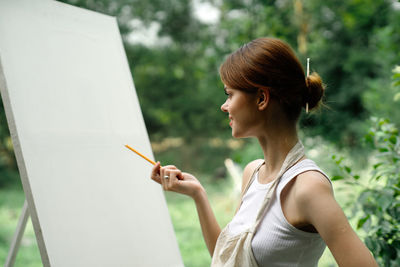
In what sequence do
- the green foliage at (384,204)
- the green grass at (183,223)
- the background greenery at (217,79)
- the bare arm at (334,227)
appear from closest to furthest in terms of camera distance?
the bare arm at (334,227) < the green foliage at (384,204) < the green grass at (183,223) < the background greenery at (217,79)

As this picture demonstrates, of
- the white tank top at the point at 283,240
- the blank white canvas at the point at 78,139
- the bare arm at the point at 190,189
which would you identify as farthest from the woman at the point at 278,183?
the blank white canvas at the point at 78,139

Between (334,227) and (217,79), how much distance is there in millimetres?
8508

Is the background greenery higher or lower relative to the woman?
lower

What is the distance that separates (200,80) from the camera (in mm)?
9898

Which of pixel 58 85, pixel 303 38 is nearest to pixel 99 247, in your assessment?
pixel 58 85

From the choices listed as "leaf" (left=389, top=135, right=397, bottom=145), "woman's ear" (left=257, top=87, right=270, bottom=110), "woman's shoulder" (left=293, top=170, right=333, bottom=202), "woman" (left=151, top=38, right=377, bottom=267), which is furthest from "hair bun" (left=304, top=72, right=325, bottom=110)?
"leaf" (left=389, top=135, right=397, bottom=145)

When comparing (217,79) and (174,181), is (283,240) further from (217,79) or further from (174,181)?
(217,79)

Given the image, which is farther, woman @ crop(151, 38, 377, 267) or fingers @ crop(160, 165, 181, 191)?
fingers @ crop(160, 165, 181, 191)

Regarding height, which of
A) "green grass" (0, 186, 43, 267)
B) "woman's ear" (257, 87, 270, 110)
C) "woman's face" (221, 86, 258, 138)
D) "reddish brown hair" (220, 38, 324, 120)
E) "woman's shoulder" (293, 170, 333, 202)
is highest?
"reddish brown hair" (220, 38, 324, 120)

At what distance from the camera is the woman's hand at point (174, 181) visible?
1.22 meters

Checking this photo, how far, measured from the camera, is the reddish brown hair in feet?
3.39

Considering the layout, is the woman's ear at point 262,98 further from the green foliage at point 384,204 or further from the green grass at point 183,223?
the green grass at point 183,223

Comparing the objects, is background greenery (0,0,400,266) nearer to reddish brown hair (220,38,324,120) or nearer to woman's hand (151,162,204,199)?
woman's hand (151,162,204,199)

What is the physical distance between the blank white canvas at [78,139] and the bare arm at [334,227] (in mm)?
739
